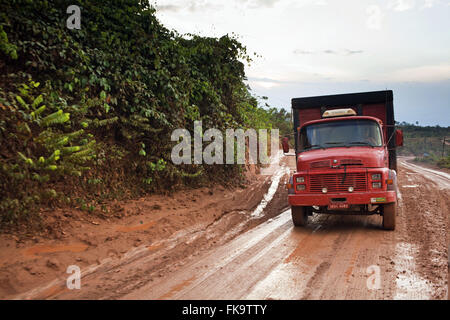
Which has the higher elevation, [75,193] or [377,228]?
[75,193]

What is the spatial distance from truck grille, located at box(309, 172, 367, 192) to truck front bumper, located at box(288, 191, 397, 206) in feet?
0.44

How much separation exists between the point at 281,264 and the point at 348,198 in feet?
7.77

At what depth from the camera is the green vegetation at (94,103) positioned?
5.93 meters

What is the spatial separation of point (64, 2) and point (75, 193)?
4.10 meters

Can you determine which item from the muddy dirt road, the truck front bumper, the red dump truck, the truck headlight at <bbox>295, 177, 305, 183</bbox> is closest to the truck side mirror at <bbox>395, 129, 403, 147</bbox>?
the red dump truck

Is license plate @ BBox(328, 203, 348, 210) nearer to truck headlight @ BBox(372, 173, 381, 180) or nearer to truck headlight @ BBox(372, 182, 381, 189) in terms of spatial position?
truck headlight @ BBox(372, 182, 381, 189)

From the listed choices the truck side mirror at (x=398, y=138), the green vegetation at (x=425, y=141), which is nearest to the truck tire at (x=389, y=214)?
the truck side mirror at (x=398, y=138)

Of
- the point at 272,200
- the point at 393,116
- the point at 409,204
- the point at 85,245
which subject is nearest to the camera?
the point at 85,245

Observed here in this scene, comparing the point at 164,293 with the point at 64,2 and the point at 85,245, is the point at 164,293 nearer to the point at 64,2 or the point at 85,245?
the point at 85,245

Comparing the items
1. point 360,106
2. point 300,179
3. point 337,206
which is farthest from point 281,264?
point 360,106

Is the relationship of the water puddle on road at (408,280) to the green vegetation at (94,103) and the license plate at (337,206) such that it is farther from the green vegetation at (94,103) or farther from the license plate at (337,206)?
the green vegetation at (94,103)

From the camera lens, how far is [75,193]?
712 cm

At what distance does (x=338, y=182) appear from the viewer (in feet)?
22.2
